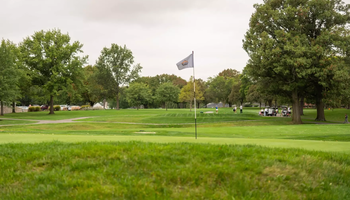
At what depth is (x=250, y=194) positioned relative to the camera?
5793 millimetres

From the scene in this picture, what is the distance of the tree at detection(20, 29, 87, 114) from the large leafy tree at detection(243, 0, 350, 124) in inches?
1441

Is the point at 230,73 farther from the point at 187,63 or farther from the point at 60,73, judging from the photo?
the point at 187,63

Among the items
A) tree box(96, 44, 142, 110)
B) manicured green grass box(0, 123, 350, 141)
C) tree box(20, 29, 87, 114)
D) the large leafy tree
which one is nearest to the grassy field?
manicured green grass box(0, 123, 350, 141)

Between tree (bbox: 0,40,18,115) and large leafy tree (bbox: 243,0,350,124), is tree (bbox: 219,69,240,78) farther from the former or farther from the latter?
tree (bbox: 0,40,18,115)

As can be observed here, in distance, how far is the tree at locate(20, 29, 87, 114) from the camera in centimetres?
5359

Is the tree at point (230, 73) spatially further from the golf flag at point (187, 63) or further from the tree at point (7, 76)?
the golf flag at point (187, 63)

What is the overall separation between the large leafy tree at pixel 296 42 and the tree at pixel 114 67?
177 ft

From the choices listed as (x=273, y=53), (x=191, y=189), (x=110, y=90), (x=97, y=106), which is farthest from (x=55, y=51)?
(x=191, y=189)

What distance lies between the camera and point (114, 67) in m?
82.1

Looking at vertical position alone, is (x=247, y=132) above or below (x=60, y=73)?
below

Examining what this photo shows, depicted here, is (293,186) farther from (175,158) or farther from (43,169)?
(43,169)

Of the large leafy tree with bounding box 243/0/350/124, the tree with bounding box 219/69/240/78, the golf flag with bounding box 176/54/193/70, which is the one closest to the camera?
the golf flag with bounding box 176/54/193/70

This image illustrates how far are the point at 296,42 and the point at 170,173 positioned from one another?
29318mm

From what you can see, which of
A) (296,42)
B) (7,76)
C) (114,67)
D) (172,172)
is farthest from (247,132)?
(114,67)
